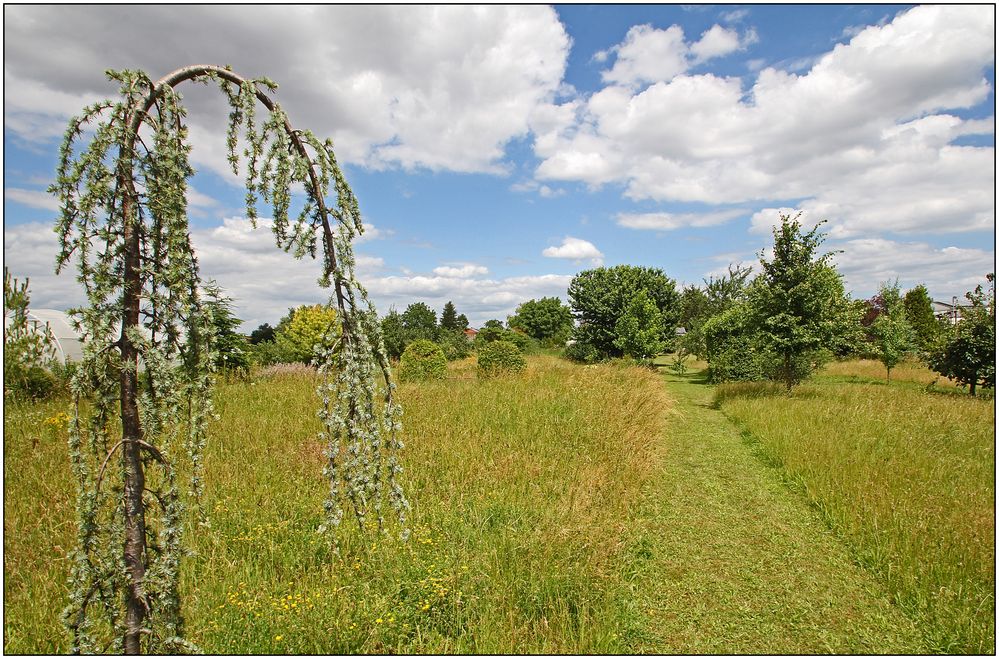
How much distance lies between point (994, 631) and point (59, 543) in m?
7.72

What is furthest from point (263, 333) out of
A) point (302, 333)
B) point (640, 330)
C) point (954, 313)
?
point (954, 313)

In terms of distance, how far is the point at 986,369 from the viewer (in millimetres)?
14812

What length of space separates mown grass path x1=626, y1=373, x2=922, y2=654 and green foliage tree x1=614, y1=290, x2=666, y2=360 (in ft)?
58.9

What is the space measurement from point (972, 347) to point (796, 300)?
22.4 feet

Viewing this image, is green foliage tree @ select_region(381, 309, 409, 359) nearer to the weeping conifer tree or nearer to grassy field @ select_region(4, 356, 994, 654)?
grassy field @ select_region(4, 356, 994, 654)

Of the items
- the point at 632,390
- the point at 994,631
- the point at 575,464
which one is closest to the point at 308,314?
the point at 632,390

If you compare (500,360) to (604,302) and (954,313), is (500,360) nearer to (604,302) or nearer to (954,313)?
→ (604,302)

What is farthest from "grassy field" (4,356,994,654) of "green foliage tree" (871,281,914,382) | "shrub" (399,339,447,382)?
"green foliage tree" (871,281,914,382)

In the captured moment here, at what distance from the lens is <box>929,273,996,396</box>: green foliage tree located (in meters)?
14.6

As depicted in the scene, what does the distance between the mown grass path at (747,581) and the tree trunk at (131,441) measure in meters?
3.37

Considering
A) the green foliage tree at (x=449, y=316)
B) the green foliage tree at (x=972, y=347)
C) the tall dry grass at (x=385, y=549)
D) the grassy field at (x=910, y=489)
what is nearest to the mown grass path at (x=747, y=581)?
the grassy field at (x=910, y=489)

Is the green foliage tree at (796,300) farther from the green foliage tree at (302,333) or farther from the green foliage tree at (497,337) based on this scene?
the green foliage tree at (302,333)

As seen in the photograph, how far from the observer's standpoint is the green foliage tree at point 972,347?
1462 cm

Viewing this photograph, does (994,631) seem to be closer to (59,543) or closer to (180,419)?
(180,419)
